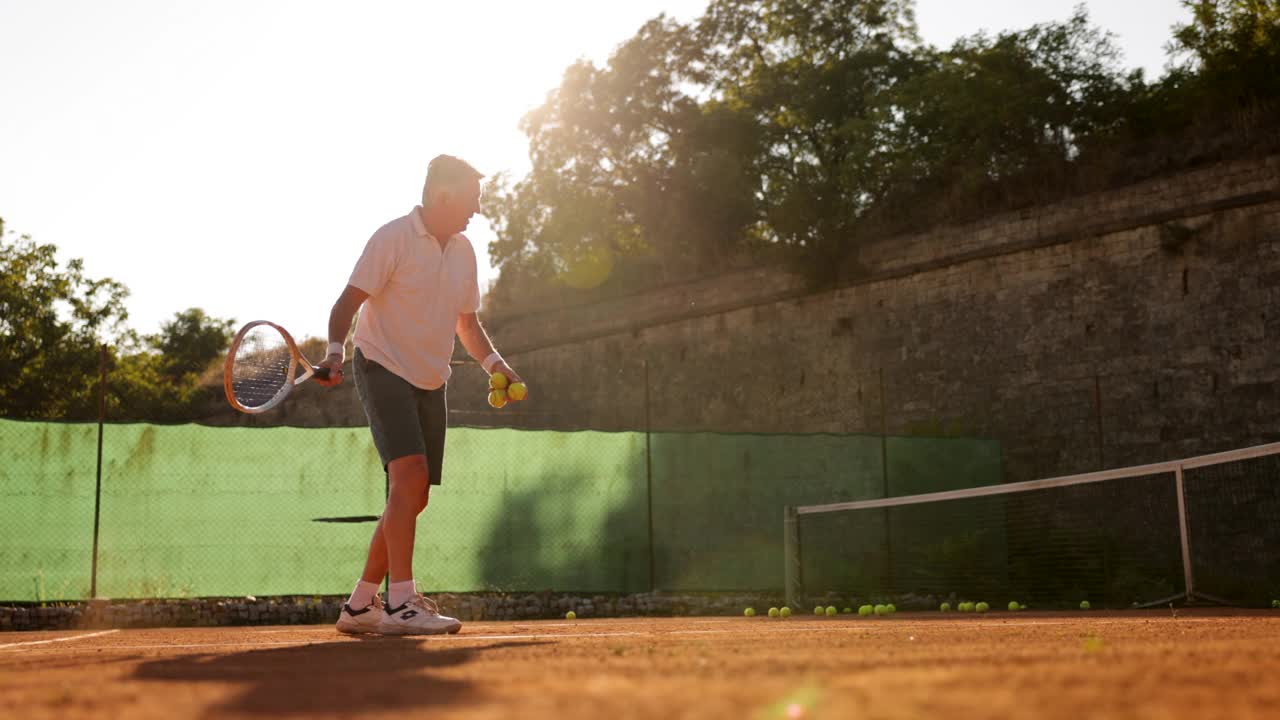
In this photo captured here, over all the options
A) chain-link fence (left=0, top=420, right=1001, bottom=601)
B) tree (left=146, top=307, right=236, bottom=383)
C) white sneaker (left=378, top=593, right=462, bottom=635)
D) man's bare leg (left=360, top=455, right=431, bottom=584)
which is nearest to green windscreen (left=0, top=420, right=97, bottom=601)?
chain-link fence (left=0, top=420, right=1001, bottom=601)

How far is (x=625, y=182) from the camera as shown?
30.3 m

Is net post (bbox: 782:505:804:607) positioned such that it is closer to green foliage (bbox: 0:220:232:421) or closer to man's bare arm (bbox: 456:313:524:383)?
man's bare arm (bbox: 456:313:524:383)

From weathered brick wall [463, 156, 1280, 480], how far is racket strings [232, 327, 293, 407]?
7450 millimetres

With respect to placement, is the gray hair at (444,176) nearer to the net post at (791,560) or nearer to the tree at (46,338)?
the net post at (791,560)

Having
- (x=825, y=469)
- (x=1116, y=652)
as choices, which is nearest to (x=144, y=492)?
(x=825, y=469)

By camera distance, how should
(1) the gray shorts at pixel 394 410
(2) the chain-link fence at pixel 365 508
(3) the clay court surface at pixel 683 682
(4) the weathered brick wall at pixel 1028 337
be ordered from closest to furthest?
(3) the clay court surface at pixel 683 682
(1) the gray shorts at pixel 394 410
(2) the chain-link fence at pixel 365 508
(4) the weathered brick wall at pixel 1028 337

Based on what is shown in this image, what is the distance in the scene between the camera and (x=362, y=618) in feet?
17.4

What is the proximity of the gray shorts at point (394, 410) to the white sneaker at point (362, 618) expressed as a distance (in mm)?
557

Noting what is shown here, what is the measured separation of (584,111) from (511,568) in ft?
66.7

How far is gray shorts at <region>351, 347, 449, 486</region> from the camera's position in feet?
17.3

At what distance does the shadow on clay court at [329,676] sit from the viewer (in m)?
2.44

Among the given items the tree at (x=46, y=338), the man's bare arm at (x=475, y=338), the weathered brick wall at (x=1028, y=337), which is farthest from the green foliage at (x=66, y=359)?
the man's bare arm at (x=475, y=338)

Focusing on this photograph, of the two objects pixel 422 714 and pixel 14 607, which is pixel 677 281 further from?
pixel 422 714

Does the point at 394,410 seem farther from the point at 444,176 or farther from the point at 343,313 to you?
the point at 444,176
